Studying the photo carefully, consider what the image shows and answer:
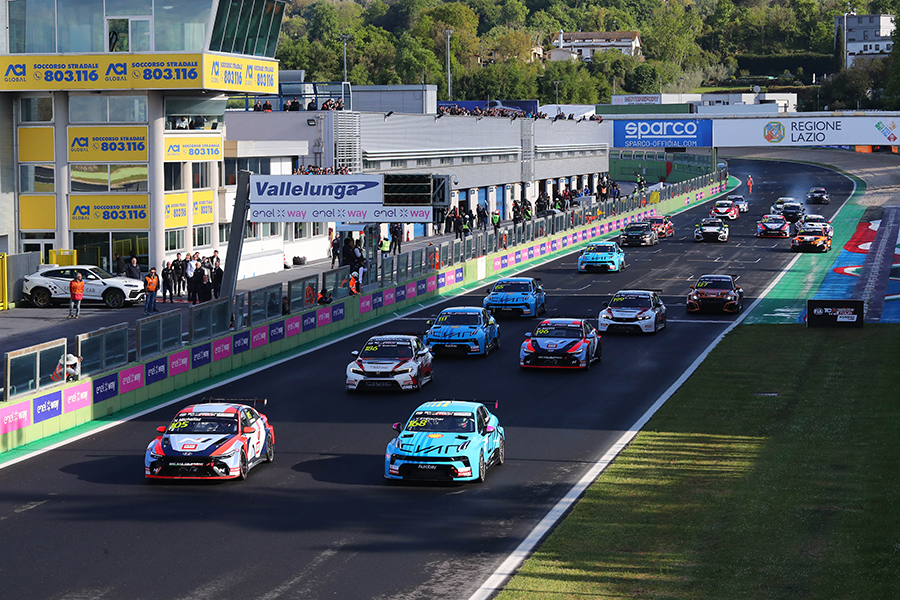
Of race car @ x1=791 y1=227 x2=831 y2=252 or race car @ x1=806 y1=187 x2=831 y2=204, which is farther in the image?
race car @ x1=806 y1=187 x2=831 y2=204

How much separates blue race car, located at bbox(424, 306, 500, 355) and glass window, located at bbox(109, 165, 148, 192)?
64.5ft

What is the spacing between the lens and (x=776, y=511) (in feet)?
66.4

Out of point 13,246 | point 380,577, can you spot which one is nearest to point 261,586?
point 380,577

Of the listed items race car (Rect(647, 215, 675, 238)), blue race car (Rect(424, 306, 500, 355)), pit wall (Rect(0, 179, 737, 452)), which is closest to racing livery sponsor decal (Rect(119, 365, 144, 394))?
pit wall (Rect(0, 179, 737, 452))

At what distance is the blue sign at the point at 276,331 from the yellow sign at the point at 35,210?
718 inches

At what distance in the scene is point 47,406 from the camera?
27.2 metres

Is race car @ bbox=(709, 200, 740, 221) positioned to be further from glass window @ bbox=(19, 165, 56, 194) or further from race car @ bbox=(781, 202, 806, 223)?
glass window @ bbox=(19, 165, 56, 194)

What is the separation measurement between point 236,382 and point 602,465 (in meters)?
13.7

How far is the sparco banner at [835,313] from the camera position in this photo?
44031 mm

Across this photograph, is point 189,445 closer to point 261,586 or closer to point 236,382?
point 261,586

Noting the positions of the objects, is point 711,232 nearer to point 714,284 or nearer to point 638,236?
point 638,236

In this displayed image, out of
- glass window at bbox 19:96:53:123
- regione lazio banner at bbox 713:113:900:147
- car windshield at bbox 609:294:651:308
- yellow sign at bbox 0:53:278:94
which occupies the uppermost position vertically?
regione lazio banner at bbox 713:113:900:147

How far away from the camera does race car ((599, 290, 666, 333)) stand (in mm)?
41781

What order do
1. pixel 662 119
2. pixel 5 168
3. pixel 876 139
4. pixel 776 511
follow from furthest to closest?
pixel 662 119 < pixel 876 139 < pixel 5 168 < pixel 776 511
